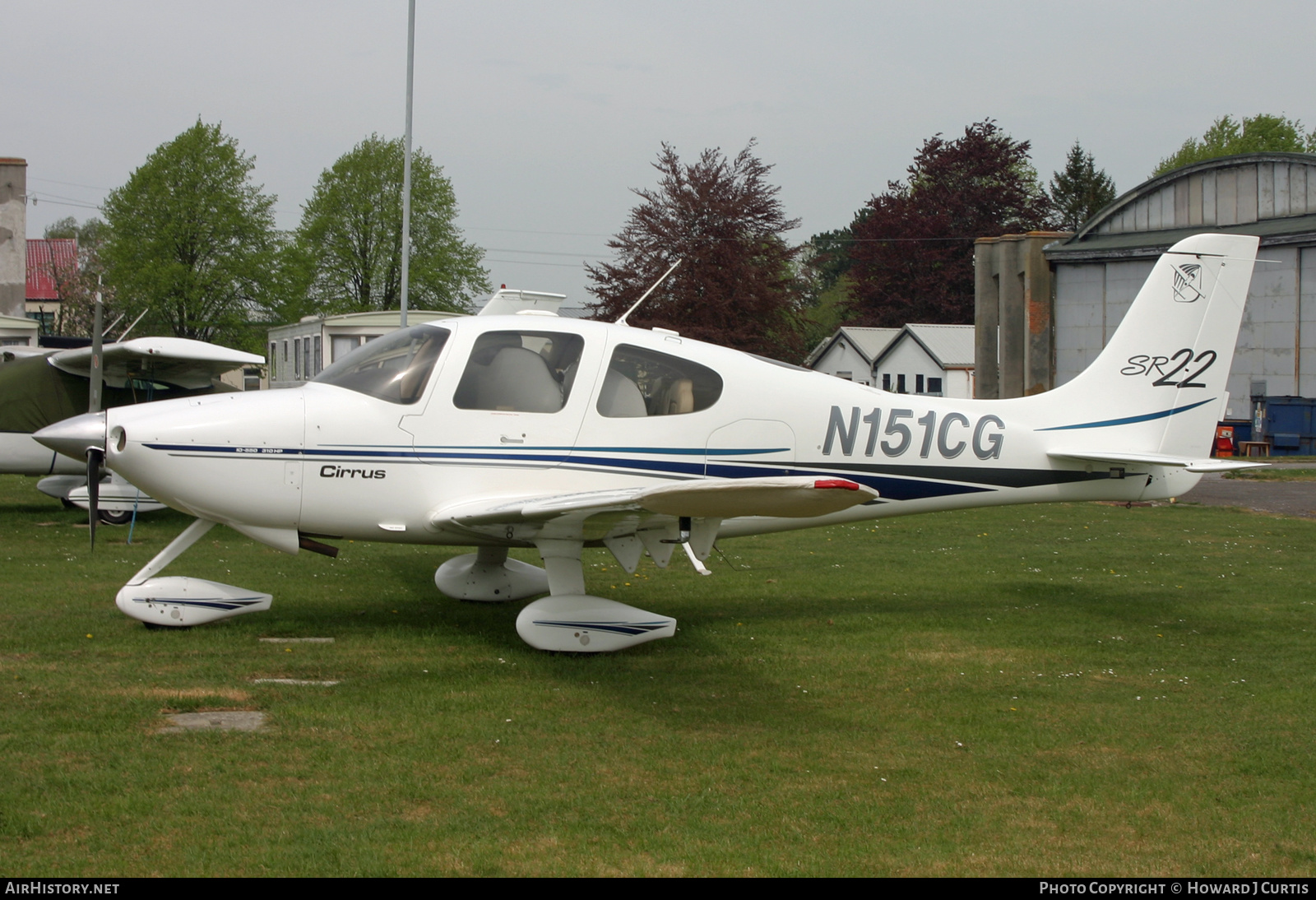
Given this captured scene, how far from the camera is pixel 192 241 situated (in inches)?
1745

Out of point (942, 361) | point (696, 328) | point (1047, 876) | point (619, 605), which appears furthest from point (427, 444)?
point (942, 361)

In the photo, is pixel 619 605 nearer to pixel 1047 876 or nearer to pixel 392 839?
pixel 392 839

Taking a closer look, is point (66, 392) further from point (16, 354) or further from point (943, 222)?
point (943, 222)

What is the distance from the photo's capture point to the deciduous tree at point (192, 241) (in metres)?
43.5

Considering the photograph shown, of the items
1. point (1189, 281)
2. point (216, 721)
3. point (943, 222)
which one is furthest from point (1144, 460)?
point (943, 222)

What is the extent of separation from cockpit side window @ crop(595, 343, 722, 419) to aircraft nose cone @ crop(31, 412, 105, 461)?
3.21 metres

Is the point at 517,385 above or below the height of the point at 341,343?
below

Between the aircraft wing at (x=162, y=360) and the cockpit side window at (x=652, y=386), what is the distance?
5.98 metres

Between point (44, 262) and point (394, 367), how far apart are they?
76183 millimetres

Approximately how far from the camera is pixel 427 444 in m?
7.33

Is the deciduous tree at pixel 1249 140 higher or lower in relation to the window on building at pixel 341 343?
higher

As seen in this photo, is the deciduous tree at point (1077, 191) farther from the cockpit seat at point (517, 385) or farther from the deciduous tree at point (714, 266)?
the cockpit seat at point (517, 385)

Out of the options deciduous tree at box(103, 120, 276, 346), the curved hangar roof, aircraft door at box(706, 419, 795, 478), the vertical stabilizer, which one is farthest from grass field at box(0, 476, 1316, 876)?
deciduous tree at box(103, 120, 276, 346)

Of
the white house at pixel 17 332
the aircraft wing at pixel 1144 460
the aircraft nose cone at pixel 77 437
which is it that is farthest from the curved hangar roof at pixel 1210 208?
the white house at pixel 17 332
